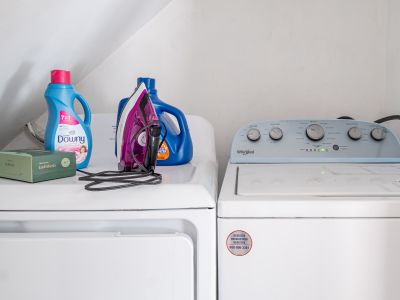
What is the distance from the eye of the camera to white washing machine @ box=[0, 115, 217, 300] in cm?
89

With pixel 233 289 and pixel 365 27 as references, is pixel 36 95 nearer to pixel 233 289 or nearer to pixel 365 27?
pixel 233 289

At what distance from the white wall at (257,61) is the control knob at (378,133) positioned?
340 mm

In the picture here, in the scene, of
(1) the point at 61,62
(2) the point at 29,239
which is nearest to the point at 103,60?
(1) the point at 61,62

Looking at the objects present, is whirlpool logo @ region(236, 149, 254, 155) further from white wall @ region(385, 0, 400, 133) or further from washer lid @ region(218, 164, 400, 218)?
white wall @ region(385, 0, 400, 133)

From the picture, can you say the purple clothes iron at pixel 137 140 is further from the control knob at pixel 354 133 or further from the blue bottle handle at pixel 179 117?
the control knob at pixel 354 133

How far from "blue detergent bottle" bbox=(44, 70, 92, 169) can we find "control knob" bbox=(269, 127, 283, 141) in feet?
2.51

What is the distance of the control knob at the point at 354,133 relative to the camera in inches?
61.1

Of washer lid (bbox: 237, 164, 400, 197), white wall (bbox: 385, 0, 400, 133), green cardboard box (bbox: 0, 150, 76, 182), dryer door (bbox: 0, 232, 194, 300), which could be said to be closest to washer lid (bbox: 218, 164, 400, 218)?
washer lid (bbox: 237, 164, 400, 197)

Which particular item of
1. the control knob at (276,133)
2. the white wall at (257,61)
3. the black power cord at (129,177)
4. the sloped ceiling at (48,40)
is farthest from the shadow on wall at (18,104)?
the control knob at (276,133)

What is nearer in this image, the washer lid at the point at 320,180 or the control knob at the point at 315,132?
the washer lid at the point at 320,180

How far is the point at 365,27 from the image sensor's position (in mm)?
1853

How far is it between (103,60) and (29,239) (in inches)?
48.4

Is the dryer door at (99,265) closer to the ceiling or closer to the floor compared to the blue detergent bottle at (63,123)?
closer to the floor

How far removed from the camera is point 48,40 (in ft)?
4.00
